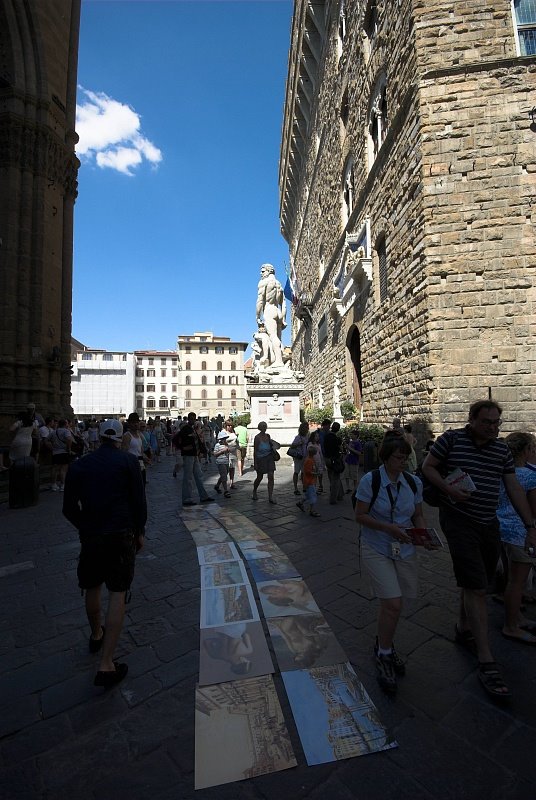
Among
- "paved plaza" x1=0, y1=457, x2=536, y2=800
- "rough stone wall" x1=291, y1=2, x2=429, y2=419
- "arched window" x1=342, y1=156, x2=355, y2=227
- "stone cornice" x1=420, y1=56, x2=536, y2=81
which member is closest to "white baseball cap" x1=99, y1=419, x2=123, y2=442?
"paved plaza" x1=0, y1=457, x2=536, y2=800

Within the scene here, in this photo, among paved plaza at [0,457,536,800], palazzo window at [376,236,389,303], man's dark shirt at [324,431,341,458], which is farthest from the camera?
palazzo window at [376,236,389,303]

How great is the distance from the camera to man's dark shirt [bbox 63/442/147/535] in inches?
99.9

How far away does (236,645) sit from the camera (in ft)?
9.04

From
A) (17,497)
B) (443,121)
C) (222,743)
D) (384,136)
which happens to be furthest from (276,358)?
(222,743)

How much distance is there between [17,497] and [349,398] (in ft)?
38.3

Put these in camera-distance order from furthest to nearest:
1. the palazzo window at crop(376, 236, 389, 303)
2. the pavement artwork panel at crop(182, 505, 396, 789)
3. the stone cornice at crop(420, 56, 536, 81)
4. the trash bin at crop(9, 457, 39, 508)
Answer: the palazzo window at crop(376, 236, 389, 303) < the stone cornice at crop(420, 56, 536, 81) < the trash bin at crop(9, 457, 39, 508) < the pavement artwork panel at crop(182, 505, 396, 789)

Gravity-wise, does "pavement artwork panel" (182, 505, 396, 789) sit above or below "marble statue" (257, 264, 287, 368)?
below

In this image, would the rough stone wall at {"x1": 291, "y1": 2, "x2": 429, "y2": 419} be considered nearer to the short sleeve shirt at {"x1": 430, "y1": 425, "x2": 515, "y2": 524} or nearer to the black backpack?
the short sleeve shirt at {"x1": 430, "y1": 425, "x2": 515, "y2": 524}

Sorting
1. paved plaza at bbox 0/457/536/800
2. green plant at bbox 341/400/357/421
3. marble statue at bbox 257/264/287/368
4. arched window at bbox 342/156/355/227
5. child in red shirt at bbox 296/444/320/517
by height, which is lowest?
paved plaza at bbox 0/457/536/800

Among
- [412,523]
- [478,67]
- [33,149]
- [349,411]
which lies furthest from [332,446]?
[33,149]

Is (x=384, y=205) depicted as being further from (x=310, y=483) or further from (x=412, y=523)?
(x=412, y=523)

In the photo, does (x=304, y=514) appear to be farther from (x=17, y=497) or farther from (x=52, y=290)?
(x=52, y=290)

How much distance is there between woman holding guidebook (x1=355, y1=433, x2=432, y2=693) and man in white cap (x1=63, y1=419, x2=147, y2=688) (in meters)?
1.51

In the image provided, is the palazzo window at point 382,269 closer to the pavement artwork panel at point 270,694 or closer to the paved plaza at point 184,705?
the paved plaza at point 184,705
